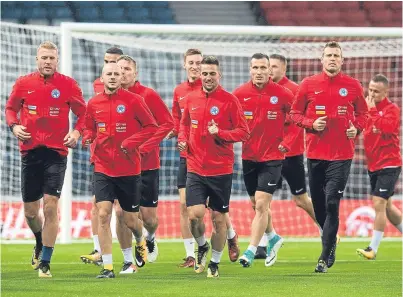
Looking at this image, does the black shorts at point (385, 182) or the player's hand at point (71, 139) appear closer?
the player's hand at point (71, 139)

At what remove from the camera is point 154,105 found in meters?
12.2

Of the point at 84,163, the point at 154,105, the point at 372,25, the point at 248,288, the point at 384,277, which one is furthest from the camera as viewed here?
the point at 372,25

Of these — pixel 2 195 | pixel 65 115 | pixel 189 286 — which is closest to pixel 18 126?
pixel 65 115

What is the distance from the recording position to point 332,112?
1181 centimetres

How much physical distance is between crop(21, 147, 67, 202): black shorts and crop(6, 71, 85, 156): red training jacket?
8 cm

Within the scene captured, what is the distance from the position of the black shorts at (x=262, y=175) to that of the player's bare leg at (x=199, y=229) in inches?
43.6

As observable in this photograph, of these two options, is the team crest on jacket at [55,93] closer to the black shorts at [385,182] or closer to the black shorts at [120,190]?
the black shorts at [120,190]

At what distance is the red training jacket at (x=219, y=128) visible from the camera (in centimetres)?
1117

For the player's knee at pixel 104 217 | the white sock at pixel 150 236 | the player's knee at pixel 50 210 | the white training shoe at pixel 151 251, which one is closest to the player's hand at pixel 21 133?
the player's knee at pixel 50 210

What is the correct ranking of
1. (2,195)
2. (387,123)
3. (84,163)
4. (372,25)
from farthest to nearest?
(372,25)
(84,163)
(2,195)
(387,123)

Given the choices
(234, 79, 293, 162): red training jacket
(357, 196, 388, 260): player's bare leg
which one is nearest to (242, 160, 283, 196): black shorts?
(234, 79, 293, 162): red training jacket

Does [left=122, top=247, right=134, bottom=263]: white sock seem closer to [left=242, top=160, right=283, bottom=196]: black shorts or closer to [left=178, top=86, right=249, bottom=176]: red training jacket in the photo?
[left=178, top=86, right=249, bottom=176]: red training jacket

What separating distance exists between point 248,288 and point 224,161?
5.61 ft

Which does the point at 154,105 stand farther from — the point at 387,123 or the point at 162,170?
the point at 162,170
